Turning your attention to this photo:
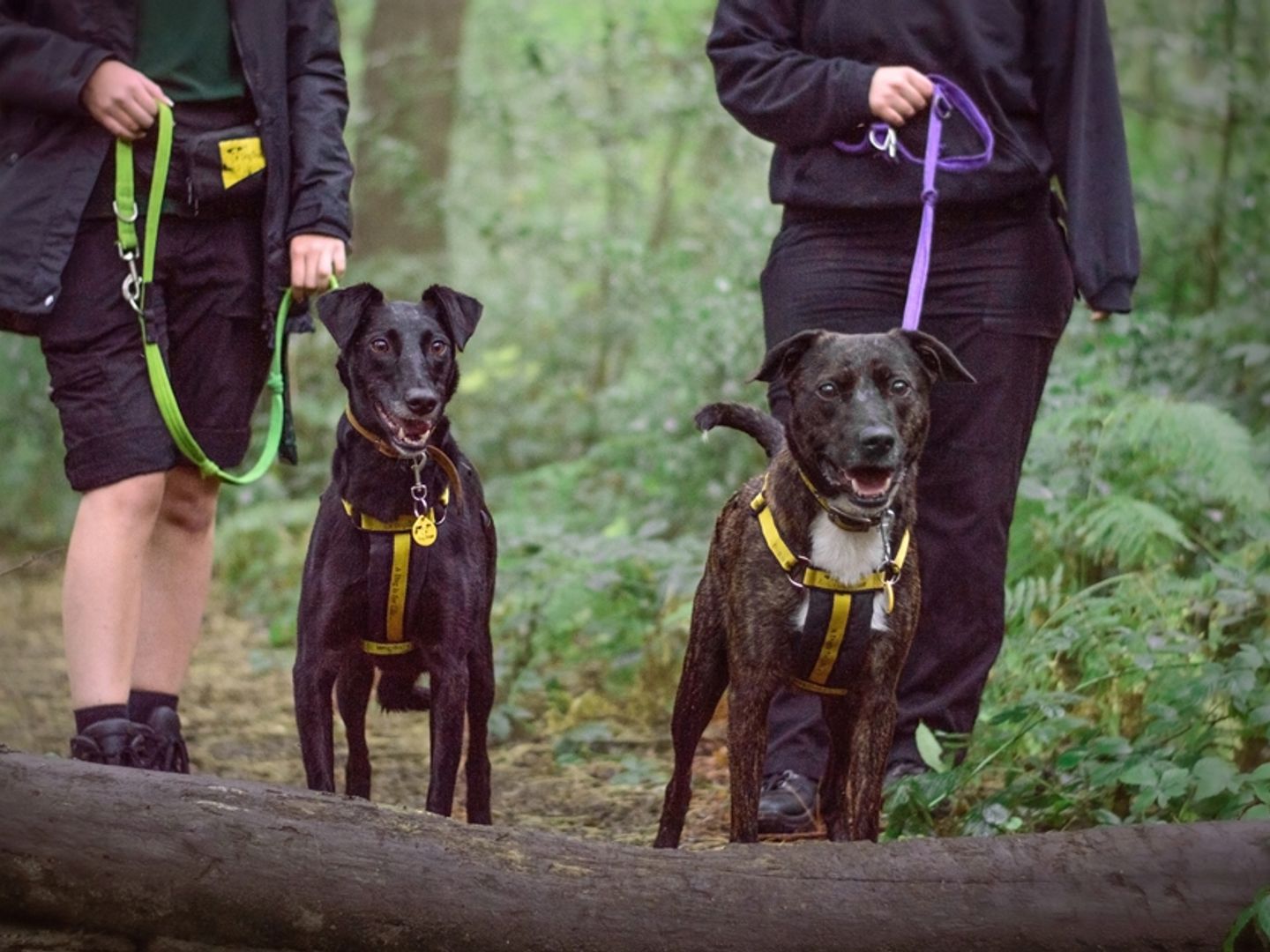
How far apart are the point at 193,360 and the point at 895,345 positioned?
186cm

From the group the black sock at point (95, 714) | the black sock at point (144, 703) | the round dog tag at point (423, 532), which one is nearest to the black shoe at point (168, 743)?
the black sock at point (144, 703)

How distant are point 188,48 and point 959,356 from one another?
2.22 m

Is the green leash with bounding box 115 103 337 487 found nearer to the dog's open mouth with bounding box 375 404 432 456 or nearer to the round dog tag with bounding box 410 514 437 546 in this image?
the dog's open mouth with bounding box 375 404 432 456

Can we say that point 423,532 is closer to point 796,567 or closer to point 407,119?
point 796,567

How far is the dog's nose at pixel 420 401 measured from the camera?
13.1 ft

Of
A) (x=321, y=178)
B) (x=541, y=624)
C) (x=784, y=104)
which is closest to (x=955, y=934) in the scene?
(x=784, y=104)

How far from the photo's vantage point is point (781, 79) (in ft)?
14.4

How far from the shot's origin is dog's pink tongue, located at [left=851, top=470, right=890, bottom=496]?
368 centimetres

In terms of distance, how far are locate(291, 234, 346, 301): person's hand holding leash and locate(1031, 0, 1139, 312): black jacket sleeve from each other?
198 centimetres

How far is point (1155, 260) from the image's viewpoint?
28.1 ft

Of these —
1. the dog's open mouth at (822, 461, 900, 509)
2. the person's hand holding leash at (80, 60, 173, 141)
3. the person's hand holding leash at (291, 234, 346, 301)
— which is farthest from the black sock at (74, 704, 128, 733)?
the dog's open mouth at (822, 461, 900, 509)

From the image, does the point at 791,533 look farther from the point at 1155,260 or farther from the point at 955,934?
the point at 1155,260

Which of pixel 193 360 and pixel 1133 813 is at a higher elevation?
pixel 193 360

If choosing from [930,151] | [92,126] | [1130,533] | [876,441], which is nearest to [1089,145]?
[930,151]
